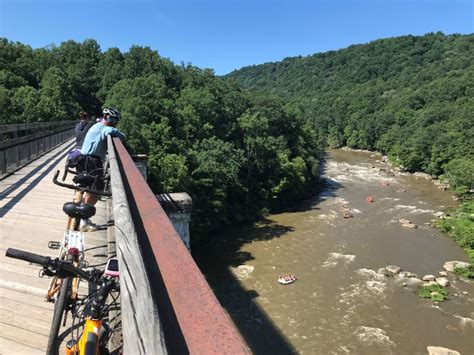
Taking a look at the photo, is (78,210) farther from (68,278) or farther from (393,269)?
(393,269)

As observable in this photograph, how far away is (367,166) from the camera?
58.2 metres

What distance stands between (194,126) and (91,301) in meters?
31.4

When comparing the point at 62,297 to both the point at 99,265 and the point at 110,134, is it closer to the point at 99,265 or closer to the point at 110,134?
the point at 99,265

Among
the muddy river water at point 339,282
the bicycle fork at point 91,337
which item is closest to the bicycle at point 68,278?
the bicycle fork at point 91,337

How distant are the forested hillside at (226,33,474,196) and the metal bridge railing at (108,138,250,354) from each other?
40832 millimetres

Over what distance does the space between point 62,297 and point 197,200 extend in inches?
951

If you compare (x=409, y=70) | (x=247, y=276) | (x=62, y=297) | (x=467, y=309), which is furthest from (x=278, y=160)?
(x=409, y=70)

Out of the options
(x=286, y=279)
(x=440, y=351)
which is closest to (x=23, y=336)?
(x=440, y=351)

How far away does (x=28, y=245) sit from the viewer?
5.39 m

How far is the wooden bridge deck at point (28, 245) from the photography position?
3.42 metres

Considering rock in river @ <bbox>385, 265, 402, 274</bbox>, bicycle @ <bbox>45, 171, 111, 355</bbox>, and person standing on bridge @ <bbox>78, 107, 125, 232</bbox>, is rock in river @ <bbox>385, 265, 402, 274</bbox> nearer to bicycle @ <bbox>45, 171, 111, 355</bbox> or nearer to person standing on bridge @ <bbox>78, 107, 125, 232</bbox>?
person standing on bridge @ <bbox>78, 107, 125, 232</bbox>

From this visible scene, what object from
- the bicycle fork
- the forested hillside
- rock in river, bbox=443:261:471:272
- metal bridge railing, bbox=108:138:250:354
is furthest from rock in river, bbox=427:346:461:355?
the forested hillside

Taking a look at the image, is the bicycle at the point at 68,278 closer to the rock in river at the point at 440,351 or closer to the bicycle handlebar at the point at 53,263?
the bicycle handlebar at the point at 53,263

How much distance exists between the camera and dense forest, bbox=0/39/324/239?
2655 cm
